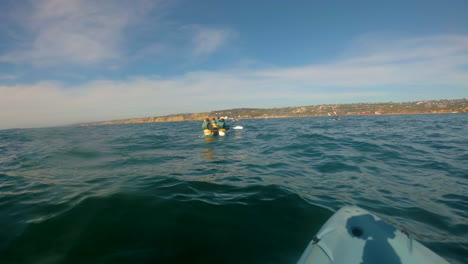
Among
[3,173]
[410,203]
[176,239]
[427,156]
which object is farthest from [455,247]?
[3,173]

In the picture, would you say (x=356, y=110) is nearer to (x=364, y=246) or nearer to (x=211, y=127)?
(x=211, y=127)

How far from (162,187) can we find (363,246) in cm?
589

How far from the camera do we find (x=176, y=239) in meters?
4.09

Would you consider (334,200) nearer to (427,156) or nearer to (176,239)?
(176,239)

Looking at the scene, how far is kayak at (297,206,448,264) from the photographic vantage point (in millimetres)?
2643

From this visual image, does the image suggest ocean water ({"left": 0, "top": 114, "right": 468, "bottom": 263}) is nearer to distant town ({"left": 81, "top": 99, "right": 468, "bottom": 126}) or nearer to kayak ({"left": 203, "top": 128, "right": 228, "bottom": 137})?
kayak ({"left": 203, "top": 128, "right": 228, "bottom": 137})

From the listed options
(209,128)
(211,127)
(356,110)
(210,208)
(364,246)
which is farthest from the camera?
(356,110)

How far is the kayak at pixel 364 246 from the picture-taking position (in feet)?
8.67

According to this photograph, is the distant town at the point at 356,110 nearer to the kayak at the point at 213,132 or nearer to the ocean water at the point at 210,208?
the kayak at the point at 213,132

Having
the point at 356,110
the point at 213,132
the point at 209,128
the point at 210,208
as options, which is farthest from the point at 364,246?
the point at 356,110

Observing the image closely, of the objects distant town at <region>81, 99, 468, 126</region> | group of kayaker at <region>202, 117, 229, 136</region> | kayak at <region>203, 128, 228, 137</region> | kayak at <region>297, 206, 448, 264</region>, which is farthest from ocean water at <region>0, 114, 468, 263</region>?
distant town at <region>81, 99, 468, 126</region>

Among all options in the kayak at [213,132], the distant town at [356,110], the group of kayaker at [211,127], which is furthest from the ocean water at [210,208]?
the distant town at [356,110]

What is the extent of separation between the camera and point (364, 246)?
288cm

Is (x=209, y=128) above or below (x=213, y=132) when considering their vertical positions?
above
